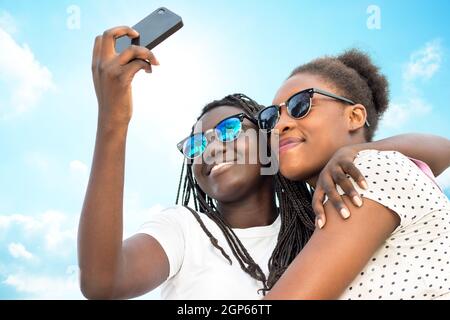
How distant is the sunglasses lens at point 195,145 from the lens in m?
3.41

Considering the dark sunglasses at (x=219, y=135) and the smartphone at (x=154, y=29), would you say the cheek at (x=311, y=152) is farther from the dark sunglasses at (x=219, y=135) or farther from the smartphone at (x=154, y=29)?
the dark sunglasses at (x=219, y=135)

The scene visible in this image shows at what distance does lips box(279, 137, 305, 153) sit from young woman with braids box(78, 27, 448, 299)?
1.70 feet

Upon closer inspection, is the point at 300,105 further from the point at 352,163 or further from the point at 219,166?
the point at 219,166

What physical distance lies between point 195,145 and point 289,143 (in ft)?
3.78

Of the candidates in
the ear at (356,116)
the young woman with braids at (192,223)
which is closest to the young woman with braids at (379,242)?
the young woman with braids at (192,223)

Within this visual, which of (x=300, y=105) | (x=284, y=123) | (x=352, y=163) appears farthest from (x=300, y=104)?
(x=352, y=163)

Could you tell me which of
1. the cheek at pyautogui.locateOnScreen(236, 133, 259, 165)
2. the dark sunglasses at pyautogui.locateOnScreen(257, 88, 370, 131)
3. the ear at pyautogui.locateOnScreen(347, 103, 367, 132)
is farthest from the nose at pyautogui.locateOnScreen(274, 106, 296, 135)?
the cheek at pyautogui.locateOnScreen(236, 133, 259, 165)

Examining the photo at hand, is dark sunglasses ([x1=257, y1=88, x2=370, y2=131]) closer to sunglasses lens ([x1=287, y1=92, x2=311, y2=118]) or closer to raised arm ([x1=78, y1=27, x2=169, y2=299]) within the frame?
sunglasses lens ([x1=287, y1=92, x2=311, y2=118])

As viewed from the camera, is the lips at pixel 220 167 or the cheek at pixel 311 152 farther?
the lips at pixel 220 167

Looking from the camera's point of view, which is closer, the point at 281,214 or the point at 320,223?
the point at 320,223

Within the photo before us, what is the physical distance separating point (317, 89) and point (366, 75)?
1.96 ft

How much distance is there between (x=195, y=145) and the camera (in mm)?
3447

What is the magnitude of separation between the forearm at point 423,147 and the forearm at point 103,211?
0.98m
